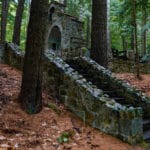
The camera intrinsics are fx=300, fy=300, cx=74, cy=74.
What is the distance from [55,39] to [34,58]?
18.9m

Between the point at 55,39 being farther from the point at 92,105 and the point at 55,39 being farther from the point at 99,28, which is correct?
the point at 92,105

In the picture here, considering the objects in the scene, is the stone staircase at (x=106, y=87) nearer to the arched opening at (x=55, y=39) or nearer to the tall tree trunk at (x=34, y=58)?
the tall tree trunk at (x=34, y=58)

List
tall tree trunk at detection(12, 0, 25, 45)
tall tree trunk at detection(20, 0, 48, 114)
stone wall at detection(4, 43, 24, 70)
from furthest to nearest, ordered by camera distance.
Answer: tall tree trunk at detection(12, 0, 25, 45)
stone wall at detection(4, 43, 24, 70)
tall tree trunk at detection(20, 0, 48, 114)

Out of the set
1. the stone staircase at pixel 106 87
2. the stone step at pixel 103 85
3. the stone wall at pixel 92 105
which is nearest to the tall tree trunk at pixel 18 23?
the stone staircase at pixel 106 87

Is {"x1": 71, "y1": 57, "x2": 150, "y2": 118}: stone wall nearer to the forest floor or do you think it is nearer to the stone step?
the stone step

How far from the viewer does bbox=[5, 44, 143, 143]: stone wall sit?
732cm

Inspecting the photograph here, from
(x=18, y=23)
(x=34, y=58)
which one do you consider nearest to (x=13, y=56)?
(x=18, y=23)

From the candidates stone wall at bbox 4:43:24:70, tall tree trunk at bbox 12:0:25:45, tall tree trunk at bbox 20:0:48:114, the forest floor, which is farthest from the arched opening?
tall tree trunk at bbox 20:0:48:114

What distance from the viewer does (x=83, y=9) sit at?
103 ft

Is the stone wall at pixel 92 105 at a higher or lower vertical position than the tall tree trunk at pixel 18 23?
lower

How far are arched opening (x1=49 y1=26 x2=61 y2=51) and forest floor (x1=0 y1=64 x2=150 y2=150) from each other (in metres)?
17.5

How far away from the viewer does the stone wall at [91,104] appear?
732 centimetres

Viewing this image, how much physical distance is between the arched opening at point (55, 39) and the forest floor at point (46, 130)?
17.5 meters

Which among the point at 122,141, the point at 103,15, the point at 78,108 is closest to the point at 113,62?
the point at 103,15
